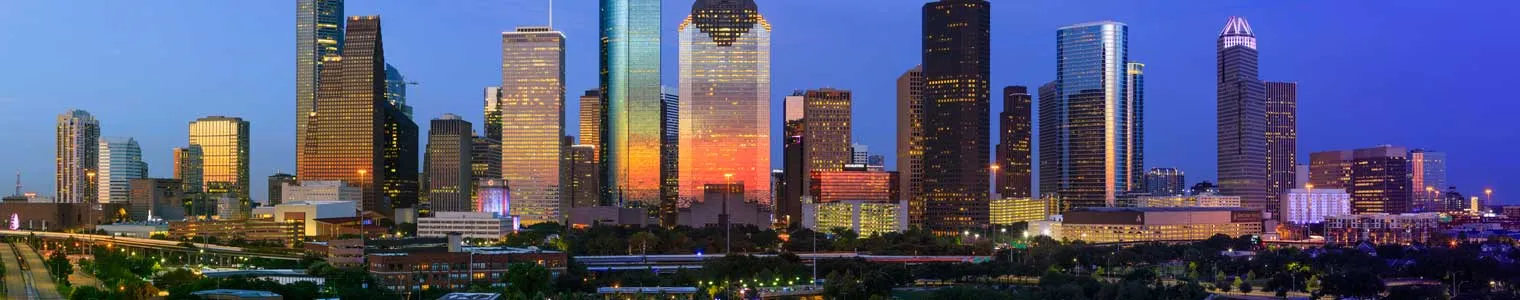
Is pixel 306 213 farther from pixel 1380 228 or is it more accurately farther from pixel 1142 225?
pixel 1380 228

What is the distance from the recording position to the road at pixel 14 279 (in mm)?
81188

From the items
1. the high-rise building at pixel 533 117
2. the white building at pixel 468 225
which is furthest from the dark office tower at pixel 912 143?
the white building at pixel 468 225

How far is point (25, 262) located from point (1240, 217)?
5604 inches

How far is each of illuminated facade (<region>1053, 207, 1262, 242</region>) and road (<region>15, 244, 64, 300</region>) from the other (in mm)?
107826

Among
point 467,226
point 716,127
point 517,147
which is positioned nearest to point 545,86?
point 517,147

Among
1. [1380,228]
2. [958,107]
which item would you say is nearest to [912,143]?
[958,107]

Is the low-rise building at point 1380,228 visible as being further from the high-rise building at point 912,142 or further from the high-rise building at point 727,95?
the high-rise building at point 727,95

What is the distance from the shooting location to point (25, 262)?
376 ft

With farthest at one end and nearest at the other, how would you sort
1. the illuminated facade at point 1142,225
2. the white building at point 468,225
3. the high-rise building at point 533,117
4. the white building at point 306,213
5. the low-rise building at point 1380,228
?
the high-rise building at point 533,117, the low-rise building at point 1380,228, the illuminated facade at point 1142,225, the white building at point 468,225, the white building at point 306,213

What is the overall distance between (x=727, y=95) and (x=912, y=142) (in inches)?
1016

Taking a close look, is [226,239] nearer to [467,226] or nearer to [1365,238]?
[467,226]

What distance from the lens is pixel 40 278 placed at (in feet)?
315

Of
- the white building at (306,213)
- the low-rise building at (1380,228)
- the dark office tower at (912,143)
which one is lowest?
the low-rise building at (1380,228)

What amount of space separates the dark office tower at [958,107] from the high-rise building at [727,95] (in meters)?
21.6
